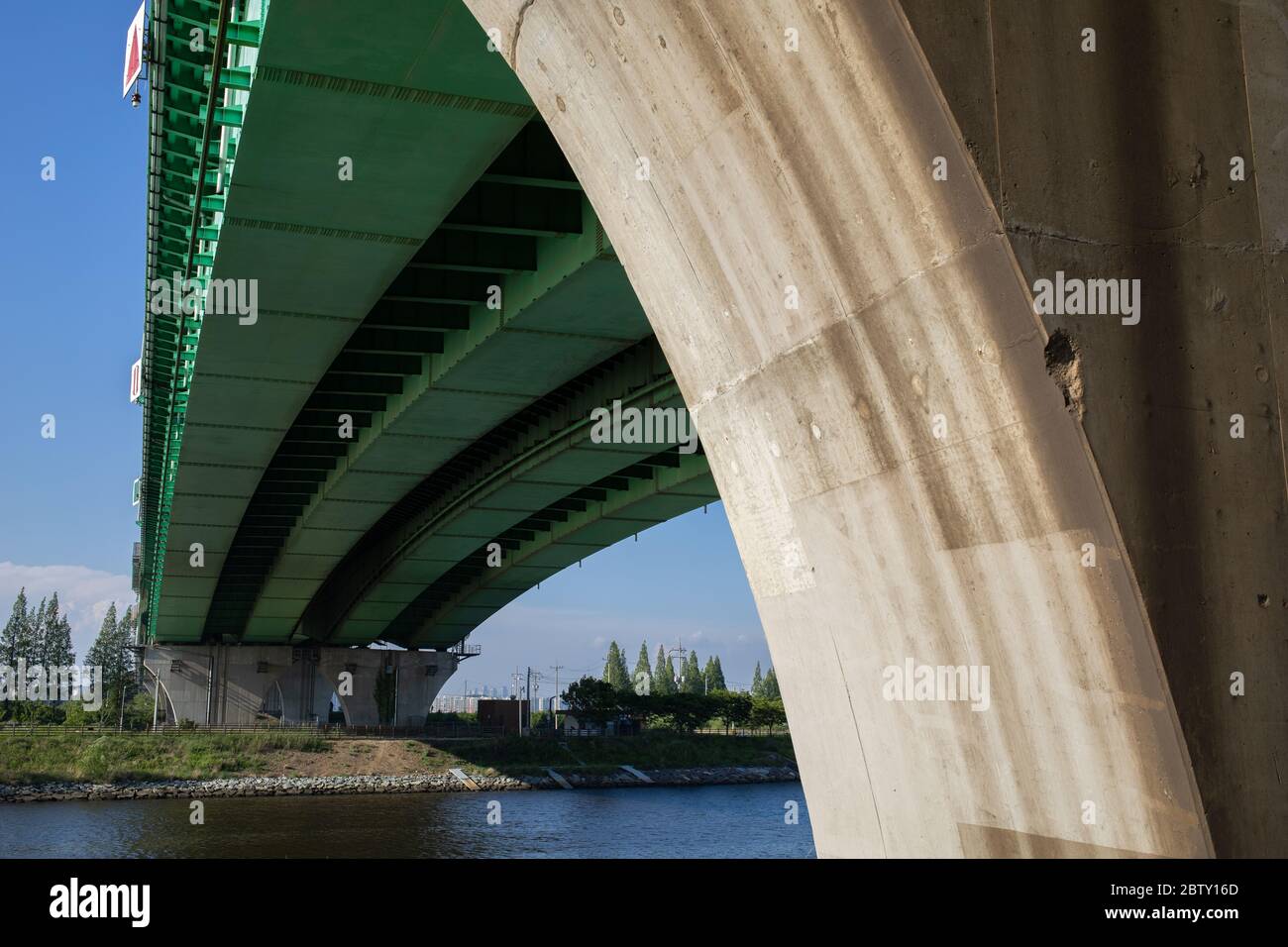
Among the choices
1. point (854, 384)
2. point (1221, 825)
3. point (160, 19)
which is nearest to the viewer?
point (1221, 825)

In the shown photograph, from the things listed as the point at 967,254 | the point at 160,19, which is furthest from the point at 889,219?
the point at 160,19

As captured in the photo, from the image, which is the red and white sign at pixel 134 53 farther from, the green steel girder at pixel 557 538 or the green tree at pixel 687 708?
the green tree at pixel 687 708

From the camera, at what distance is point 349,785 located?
52469 mm

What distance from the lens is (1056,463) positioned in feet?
12.3

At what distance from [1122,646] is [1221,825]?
63cm

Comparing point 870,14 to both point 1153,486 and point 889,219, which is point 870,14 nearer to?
point 889,219

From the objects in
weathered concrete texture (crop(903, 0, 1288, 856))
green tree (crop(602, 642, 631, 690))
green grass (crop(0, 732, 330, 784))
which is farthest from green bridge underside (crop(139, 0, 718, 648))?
green tree (crop(602, 642, 631, 690))

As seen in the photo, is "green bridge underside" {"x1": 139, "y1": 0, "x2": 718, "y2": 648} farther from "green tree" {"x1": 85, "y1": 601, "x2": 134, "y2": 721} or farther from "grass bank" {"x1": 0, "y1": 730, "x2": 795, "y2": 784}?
"green tree" {"x1": 85, "y1": 601, "x2": 134, "y2": 721}

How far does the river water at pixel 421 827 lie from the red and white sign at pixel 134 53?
735 inches

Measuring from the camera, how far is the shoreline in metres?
47.7

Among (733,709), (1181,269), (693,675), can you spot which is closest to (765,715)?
(733,709)

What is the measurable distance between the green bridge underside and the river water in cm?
913

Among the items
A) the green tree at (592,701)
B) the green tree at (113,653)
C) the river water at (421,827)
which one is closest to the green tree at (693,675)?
the green tree at (113,653)

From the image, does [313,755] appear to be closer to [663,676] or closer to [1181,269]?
[1181,269]
